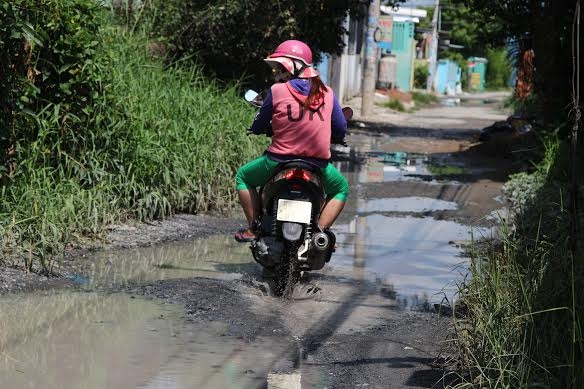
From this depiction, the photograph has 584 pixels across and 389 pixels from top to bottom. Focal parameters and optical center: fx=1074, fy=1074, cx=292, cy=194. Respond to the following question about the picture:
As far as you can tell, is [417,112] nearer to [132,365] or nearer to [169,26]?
[169,26]

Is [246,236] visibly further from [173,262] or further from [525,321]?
[525,321]

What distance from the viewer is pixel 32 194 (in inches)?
318

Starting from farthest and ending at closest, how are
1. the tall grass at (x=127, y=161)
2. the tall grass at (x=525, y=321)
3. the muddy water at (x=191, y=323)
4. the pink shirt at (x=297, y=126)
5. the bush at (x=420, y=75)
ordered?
the bush at (x=420, y=75)
the tall grass at (x=127, y=161)
the pink shirt at (x=297, y=126)
the muddy water at (x=191, y=323)
the tall grass at (x=525, y=321)

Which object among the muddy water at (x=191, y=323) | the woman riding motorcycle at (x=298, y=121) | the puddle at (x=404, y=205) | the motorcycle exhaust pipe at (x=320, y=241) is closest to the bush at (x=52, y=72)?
the muddy water at (x=191, y=323)

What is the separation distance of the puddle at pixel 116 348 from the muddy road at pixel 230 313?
0.03 ft

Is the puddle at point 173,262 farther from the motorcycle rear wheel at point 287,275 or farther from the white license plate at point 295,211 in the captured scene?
the white license plate at point 295,211

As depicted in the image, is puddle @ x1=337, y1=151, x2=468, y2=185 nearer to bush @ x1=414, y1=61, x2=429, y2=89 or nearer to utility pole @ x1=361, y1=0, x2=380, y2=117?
utility pole @ x1=361, y1=0, x2=380, y2=117

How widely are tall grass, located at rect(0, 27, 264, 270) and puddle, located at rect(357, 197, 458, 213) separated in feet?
4.60

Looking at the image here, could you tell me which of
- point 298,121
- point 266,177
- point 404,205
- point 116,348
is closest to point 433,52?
point 404,205

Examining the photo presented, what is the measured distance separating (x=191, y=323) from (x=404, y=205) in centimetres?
623

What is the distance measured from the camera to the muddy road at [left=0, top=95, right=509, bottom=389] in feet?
18.1

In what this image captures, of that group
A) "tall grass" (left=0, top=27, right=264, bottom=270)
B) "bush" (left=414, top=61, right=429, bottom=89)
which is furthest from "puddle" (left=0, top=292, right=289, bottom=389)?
"bush" (left=414, top=61, right=429, bottom=89)

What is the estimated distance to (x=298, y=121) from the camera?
24.2 ft

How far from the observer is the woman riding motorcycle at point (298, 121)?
739 centimetres
